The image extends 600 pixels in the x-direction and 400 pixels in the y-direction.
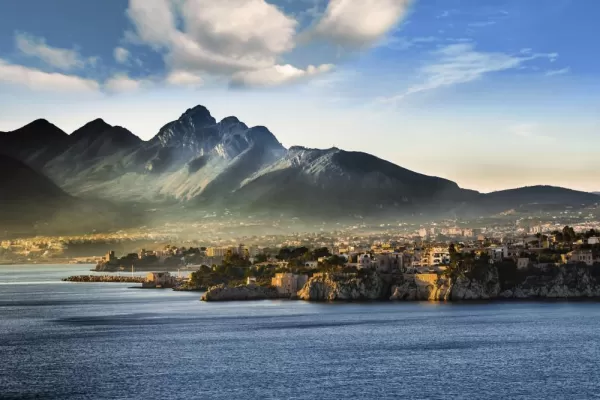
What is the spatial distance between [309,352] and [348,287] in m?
36.3

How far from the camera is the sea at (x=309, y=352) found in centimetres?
4200

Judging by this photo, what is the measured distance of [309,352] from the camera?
53375 millimetres

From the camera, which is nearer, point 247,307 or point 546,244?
point 247,307

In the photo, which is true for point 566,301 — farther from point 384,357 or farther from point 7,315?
point 7,315

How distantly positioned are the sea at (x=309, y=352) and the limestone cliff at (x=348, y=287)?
15.0 ft

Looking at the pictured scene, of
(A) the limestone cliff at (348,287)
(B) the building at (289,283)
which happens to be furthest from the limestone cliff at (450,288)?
(B) the building at (289,283)

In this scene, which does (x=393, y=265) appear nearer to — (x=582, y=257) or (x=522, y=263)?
(x=522, y=263)

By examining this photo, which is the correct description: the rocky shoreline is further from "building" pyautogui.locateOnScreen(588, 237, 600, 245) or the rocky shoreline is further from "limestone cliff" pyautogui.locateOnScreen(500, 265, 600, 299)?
"building" pyautogui.locateOnScreen(588, 237, 600, 245)

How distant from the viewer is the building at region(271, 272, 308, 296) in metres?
96.8

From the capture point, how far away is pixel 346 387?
4216cm

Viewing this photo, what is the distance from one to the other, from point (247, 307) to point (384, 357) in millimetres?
36967

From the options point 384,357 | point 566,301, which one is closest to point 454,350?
point 384,357

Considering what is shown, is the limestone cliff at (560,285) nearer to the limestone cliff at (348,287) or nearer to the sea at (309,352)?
the sea at (309,352)

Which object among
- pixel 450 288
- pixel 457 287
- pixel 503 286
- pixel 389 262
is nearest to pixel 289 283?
pixel 389 262
